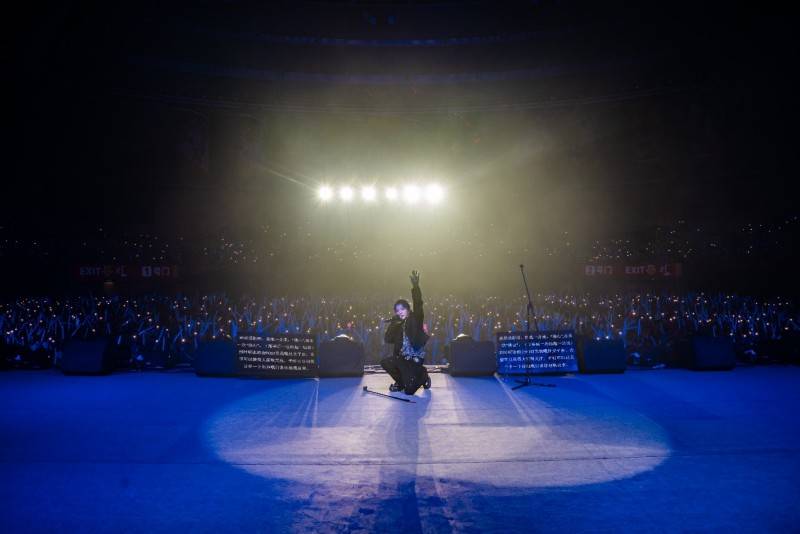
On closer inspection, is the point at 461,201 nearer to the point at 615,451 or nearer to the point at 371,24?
the point at 371,24

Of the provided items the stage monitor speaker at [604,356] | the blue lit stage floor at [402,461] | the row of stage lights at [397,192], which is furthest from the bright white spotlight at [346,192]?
the stage monitor speaker at [604,356]

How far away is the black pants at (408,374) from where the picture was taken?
6.00 metres

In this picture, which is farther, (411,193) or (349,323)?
(411,193)

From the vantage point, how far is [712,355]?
24.8ft

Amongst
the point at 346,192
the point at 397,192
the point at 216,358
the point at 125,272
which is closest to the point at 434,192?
the point at 397,192

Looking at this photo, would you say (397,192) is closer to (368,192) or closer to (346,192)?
(368,192)

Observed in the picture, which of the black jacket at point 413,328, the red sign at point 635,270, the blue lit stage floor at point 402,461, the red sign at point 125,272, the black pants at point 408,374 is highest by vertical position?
the red sign at point 635,270

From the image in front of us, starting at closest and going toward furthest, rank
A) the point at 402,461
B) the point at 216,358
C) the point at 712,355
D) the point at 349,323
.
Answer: the point at 402,461 → the point at 216,358 → the point at 712,355 → the point at 349,323

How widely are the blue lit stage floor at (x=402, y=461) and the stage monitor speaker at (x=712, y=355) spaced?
1.38 m

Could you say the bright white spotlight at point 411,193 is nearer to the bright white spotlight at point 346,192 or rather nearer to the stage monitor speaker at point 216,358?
the bright white spotlight at point 346,192

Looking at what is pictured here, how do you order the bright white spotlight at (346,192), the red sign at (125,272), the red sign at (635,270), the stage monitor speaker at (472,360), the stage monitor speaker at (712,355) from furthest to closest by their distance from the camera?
the red sign at (635,270)
the red sign at (125,272)
the bright white spotlight at (346,192)
the stage monitor speaker at (712,355)
the stage monitor speaker at (472,360)

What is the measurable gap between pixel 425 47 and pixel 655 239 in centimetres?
1014

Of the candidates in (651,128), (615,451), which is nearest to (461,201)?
(651,128)

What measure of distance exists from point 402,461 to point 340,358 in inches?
152
